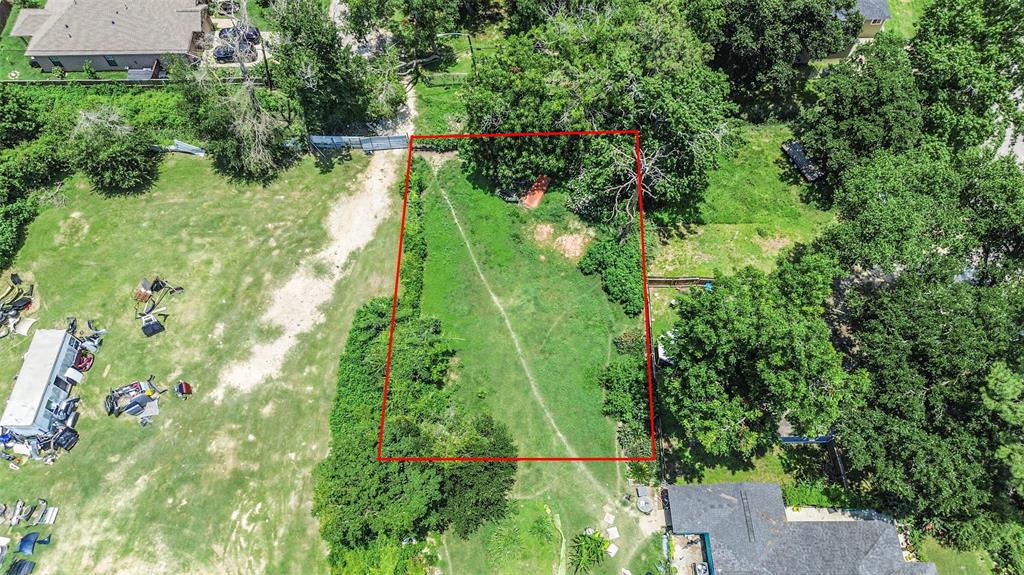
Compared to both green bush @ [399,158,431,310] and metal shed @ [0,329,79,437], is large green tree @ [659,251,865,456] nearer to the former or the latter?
green bush @ [399,158,431,310]

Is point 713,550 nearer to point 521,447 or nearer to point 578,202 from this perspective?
point 521,447

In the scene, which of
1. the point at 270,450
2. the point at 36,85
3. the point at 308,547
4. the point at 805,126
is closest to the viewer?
the point at 308,547

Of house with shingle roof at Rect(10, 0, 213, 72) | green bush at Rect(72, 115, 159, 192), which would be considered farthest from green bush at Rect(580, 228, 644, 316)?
house with shingle roof at Rect(10, 0, 213, 72)

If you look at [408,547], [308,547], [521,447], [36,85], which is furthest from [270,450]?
[36,85]

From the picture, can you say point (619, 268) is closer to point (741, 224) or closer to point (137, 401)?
point (741, 224)

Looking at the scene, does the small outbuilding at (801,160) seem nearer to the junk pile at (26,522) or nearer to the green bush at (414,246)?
the green bush at (414,246)

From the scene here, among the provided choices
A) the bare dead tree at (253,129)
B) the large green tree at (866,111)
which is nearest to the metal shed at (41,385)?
the bare dead tree at (253,129)
